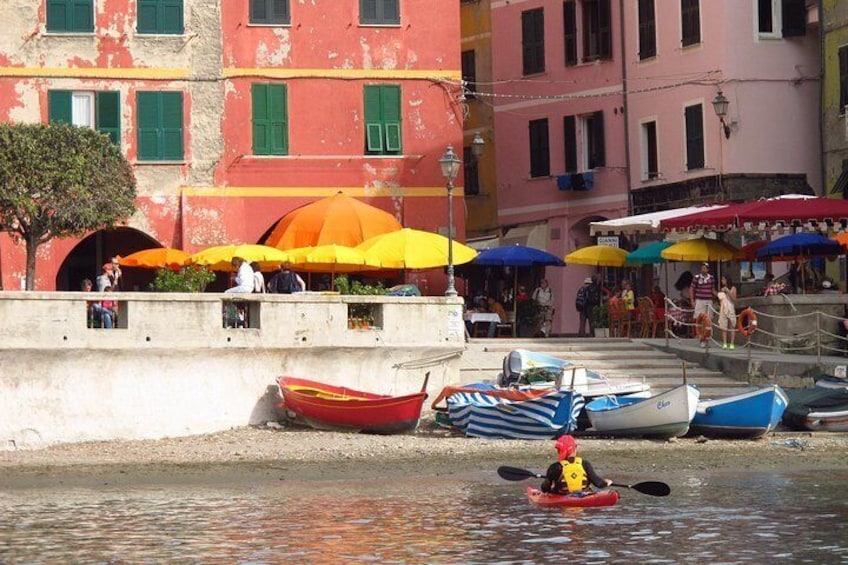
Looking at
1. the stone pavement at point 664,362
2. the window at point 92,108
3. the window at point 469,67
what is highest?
the window at point 469,67

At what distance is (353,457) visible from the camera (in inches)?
1372

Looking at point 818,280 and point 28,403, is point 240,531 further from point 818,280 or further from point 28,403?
point 818,280

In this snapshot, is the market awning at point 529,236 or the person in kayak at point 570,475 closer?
the person in kayak at point 570,475

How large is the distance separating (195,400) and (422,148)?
14014mm

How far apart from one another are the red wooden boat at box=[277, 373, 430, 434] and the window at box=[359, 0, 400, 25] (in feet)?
46.2

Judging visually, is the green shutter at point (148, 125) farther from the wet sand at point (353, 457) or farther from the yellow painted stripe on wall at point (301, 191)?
the wet sand at point (353, 457)

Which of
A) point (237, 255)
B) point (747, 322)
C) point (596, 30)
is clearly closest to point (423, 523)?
point (237, 255)

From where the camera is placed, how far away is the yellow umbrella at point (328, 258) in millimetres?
42441

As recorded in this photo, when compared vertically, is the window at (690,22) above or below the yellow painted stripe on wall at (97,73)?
above

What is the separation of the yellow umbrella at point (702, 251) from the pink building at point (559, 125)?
10.4m

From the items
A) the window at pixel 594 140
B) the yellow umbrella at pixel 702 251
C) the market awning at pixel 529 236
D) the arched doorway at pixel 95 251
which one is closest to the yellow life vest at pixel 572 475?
the yellow umbrella at pixel 702 251

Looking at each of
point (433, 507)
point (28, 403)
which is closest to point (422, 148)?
point (28, 403)

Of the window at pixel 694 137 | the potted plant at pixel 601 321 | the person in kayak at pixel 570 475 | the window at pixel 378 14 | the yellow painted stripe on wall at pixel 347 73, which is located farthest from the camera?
the window at pixel 694 137

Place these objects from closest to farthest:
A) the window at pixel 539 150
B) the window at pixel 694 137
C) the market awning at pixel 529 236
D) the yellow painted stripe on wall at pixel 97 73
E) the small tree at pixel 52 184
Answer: the small tree at pixel 52 184, the yellow painted stripe on wall at pixel 97 73, the window at pixel 694 137, the market awning at pixel 529 236, the window at pixel 539 150
